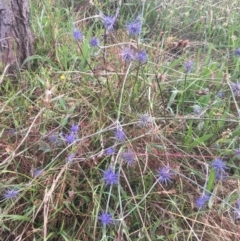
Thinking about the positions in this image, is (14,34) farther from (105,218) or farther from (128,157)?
(105,218)

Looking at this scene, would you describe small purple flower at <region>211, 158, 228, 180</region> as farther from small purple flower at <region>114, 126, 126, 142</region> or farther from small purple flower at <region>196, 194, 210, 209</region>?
small purple flower at <region>114, 126, 126, 142</region>

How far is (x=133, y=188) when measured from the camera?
1.38 metres

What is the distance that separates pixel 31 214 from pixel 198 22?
1.55 meters

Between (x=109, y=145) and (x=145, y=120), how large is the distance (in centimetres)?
15

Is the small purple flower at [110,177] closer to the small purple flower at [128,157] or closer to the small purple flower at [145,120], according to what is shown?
the small purple flower at [128,157]

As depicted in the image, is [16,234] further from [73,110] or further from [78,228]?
[73,110]

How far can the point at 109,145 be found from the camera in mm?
1433

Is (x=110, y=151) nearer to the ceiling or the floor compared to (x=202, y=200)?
nearer to the ceiling

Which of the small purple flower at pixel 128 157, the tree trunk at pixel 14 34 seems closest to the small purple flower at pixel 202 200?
the small purple flower at pixel 128 157

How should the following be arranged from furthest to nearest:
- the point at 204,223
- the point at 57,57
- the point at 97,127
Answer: the point at 57,57
the point at 97,127
the point at 204,223

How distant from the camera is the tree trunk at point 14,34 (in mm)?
1669

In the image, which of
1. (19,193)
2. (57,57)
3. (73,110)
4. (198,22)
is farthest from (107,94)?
(198,22)

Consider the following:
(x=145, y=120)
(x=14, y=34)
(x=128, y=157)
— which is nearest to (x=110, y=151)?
(x=128, y=157)

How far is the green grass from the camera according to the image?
1.28 meters
